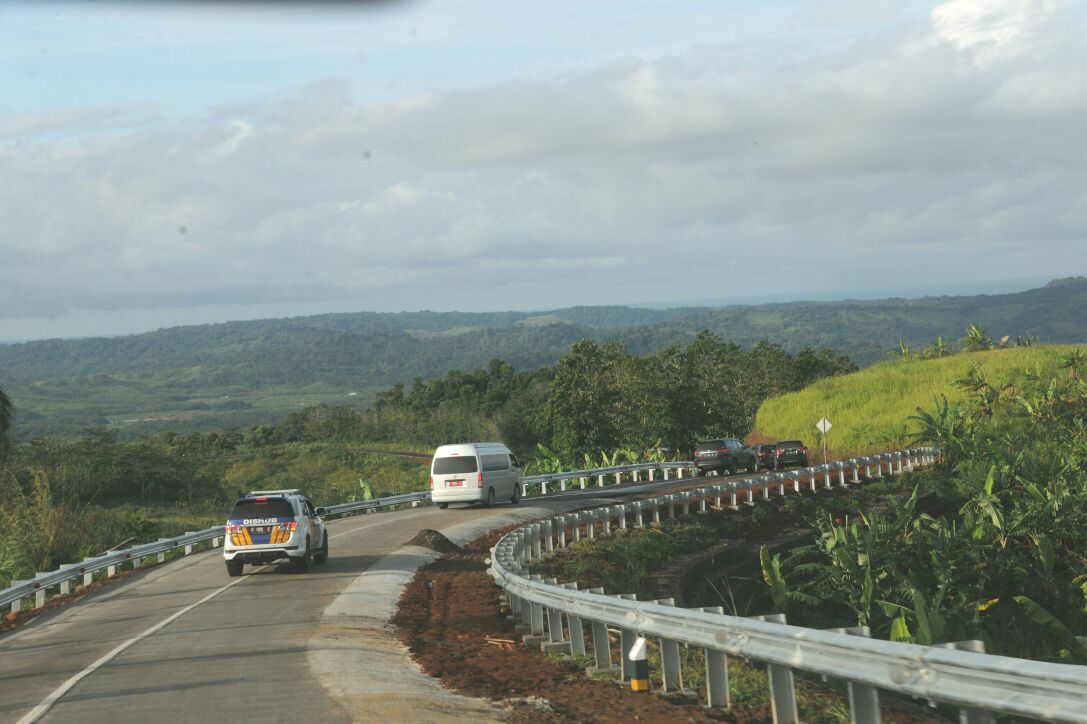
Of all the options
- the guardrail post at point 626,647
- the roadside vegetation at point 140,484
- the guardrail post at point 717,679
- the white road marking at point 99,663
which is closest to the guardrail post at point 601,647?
the guardrail post at point 626,647

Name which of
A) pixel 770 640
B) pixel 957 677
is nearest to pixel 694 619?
pixel 770 640

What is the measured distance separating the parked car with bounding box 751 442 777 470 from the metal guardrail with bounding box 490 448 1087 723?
129ft

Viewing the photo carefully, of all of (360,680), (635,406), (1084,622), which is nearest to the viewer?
(360,680)

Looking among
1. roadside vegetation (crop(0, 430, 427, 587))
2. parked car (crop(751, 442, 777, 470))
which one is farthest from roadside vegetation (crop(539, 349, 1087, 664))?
parked car (crop(751, 442, 777, 470))

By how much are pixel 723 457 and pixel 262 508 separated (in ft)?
108

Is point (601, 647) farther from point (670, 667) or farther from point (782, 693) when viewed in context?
point (782, 693)

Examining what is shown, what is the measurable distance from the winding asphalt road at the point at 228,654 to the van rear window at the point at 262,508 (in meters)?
1.23

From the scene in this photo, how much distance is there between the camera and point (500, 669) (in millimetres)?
11922

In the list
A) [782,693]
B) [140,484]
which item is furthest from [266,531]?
[140,484]

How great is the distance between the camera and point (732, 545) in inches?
1213

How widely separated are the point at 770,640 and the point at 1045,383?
182 feet

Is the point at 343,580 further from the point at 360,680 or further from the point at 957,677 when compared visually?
the point at 957,677

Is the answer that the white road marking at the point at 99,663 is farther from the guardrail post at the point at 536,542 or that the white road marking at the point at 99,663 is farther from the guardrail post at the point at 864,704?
the guardrail post at the point at 864,704

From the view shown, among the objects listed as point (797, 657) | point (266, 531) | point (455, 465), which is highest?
point (797, 657)
